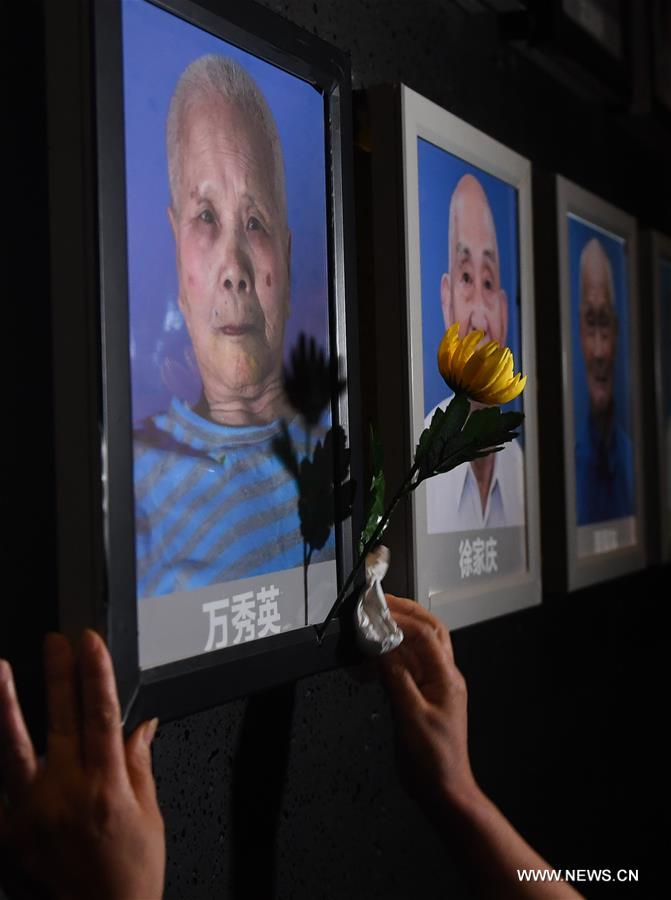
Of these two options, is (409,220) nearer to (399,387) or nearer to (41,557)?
(399,387)

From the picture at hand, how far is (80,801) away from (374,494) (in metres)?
0.32

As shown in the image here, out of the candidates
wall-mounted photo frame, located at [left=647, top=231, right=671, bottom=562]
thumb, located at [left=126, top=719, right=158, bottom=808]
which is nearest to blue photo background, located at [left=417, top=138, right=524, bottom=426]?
thumb, located at [left=126, top=719, right=158, bottom=808]

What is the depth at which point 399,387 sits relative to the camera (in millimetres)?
852

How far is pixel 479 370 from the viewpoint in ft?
2.32

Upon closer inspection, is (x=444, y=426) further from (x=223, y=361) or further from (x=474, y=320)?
(x=474, y=320)

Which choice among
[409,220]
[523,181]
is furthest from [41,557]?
[523,181]

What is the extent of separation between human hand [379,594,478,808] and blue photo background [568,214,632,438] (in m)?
0.50

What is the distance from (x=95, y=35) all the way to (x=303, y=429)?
0.29m

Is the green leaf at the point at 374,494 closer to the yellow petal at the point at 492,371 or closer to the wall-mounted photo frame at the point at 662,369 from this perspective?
the yellow petal at the point at 492,371

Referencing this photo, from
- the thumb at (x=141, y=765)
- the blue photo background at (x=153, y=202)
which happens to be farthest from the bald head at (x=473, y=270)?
the thumb at (x=141, y=765)

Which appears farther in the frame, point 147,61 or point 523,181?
point 523,181

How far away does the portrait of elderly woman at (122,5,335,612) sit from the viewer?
60cm

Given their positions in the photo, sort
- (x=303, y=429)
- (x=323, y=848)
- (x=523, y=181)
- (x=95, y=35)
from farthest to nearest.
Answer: (x=523, y=181) → (x=323, y=848) → (x=303, y=429) → (x=95, y=35)

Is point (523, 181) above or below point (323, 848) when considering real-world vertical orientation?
above
